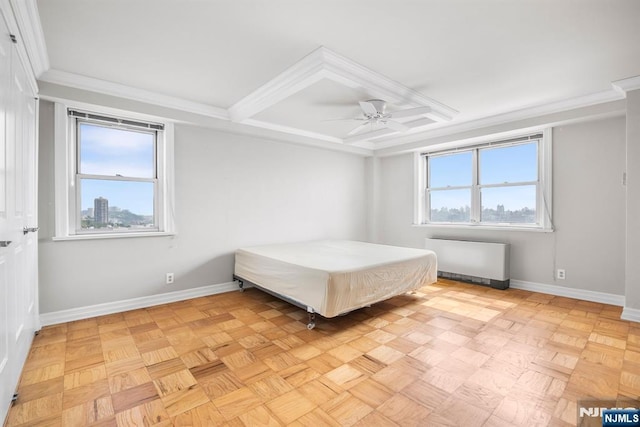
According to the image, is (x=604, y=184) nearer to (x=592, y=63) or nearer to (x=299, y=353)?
(x=592, y=63)

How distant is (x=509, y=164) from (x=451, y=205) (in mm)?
1051

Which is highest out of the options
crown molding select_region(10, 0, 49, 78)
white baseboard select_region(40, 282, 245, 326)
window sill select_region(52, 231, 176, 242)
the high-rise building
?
crown molding select_region(10, 0, 49, 78)

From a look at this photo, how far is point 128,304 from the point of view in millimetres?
3252

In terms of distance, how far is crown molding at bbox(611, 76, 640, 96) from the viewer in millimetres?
2878

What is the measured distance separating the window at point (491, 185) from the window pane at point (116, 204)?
14.1 feet

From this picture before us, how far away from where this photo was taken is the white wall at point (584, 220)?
342cm

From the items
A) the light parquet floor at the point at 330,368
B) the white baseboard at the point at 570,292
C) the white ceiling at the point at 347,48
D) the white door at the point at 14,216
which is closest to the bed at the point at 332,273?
the light parquet floor at the point at 330,368

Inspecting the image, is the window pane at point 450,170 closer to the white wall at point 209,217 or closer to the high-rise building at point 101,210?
the white wall at point 209,217

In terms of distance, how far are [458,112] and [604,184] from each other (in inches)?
73.6

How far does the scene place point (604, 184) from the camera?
3.49 metres

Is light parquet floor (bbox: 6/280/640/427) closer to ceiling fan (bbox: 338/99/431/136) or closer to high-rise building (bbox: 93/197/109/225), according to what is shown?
high-rise building (bbox: 93/197/109/225)

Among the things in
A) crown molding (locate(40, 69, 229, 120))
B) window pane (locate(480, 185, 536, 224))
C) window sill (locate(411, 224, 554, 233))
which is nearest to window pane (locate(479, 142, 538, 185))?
window pane (locate(480, 185, 536, 224))

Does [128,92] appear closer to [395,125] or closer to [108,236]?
[108,236]

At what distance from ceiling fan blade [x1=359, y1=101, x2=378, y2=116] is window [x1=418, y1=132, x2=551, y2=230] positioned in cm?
235
